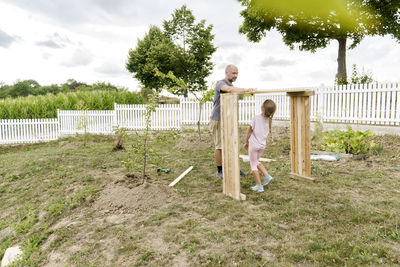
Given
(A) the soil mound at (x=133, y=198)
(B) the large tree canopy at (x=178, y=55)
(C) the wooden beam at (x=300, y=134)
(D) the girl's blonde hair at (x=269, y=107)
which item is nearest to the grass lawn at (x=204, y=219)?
(A) the soil mound at (x=133, y=198)

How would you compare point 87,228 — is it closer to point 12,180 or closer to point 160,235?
point 160,235

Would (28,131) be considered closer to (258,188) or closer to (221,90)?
(221,90)

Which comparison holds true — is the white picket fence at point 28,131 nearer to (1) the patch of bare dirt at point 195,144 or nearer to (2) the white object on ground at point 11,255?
(1) the patch of bare dirt at point 195,144

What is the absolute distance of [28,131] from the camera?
1428 centimetres

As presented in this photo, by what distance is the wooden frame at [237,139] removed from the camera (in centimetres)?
401

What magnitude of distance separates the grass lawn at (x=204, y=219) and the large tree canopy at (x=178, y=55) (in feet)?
78.5

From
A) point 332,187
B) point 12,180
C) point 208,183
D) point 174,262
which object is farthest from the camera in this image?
point 12,180

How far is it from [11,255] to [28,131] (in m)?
13.0

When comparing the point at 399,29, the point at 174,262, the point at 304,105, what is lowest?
the point at 174,262

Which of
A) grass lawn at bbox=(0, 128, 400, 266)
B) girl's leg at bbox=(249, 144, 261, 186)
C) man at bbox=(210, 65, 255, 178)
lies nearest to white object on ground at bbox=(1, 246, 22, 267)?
grass lawn at bbox=(0, 128, 400, 266)

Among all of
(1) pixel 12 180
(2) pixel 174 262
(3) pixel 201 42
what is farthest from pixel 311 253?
(3) pixel 201 42

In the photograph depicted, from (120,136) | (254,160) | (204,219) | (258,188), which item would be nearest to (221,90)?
(254,160)

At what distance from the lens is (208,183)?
16.8ft

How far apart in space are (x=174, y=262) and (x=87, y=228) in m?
1.56
